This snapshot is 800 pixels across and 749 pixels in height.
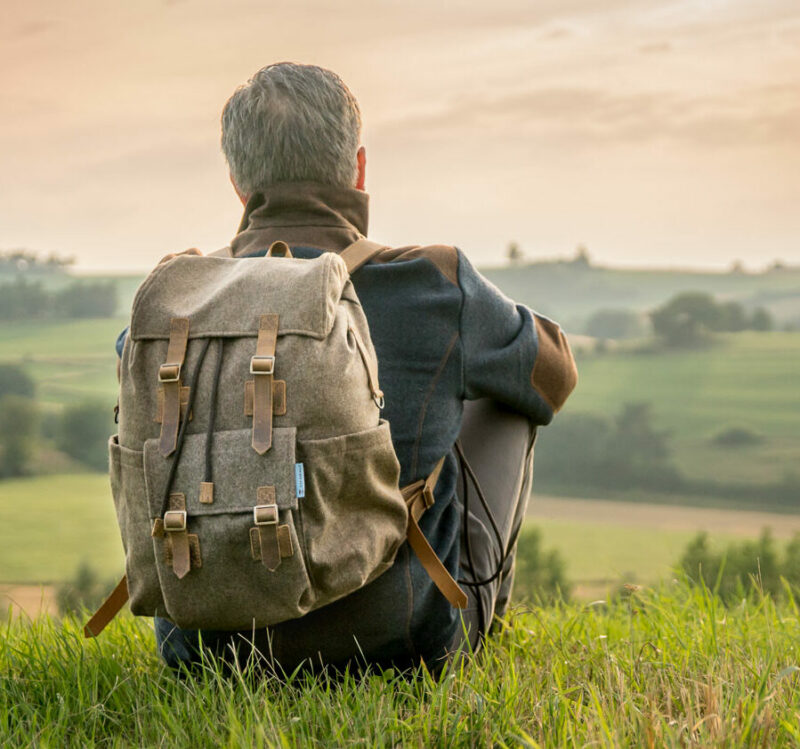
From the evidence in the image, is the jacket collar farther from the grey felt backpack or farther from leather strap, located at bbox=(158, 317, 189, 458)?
leather strap, located at bbox=(158, 317, 189, 458)

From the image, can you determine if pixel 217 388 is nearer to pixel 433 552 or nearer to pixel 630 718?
pixel 433 552

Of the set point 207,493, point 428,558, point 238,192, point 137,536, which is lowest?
point 428,558

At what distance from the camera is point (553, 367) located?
8.00ft

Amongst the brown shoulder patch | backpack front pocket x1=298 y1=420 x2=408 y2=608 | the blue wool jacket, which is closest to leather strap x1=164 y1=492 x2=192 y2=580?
backpack front pocket x1=298 y1=420 x2=408 y2=608

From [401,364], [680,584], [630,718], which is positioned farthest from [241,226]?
[680,584]

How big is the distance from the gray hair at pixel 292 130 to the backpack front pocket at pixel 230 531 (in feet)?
2.43

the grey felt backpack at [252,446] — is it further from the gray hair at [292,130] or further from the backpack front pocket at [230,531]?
the gray hair at [292,130]

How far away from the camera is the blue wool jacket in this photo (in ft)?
7.45

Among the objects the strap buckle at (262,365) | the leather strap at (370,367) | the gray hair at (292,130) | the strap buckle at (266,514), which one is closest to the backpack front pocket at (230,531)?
the strap buckle at (266,514)

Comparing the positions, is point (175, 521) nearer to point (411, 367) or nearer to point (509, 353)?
point (411, 367)

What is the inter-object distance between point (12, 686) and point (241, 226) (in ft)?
4.14

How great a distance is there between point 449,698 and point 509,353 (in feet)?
2.60

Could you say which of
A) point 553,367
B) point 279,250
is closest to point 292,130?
point 279,250

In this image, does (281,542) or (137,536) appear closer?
(281,542)
